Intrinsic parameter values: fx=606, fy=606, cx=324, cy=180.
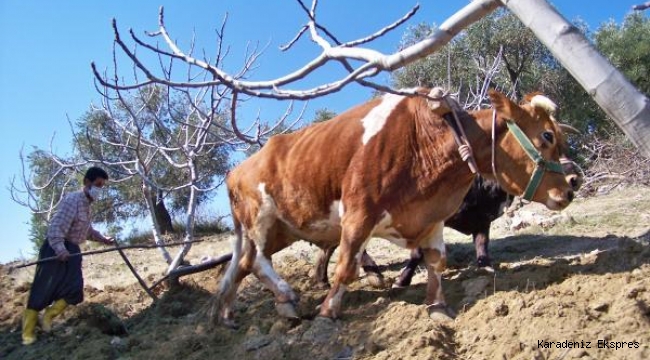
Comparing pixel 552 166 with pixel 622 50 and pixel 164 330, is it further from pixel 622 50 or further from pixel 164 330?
pixel 622 50

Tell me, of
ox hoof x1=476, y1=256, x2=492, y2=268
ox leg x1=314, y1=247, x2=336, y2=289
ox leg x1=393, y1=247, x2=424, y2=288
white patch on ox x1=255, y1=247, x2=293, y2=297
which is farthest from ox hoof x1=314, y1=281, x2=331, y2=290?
ox hoof x1=476, y1=256, x2=492, y2=268

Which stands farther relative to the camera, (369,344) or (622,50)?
(622,50)

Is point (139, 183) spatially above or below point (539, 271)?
above

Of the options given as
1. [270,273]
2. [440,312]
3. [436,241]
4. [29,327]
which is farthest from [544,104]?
[29,327]

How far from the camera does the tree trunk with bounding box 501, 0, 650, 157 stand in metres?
2.37

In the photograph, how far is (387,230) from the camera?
5590mm

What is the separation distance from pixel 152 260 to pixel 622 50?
1941 cm

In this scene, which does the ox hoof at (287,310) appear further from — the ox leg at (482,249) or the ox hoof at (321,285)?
the ox leg at (482,249)

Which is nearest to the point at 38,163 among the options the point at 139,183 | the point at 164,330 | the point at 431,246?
the point at 139,183

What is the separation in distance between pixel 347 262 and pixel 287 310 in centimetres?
84

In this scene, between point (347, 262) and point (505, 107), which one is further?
point (505, 107)

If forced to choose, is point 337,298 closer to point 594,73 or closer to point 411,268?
point 411,268

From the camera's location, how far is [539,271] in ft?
18.6

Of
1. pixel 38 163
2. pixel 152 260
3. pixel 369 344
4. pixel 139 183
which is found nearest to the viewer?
pixel 369 344
